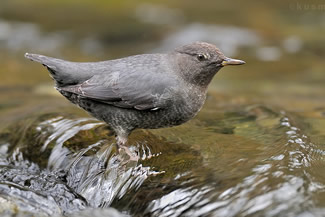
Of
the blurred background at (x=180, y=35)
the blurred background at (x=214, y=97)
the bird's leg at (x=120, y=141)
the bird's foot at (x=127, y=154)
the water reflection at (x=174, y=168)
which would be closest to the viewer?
the water reflection at (x=174, y=168)

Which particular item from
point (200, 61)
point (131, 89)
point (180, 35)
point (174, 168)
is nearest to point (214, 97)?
point (200, 61)

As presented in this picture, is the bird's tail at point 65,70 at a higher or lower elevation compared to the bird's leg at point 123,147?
higher

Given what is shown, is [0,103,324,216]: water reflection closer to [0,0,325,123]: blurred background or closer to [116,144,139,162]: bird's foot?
[116,144,139,162]: bird's foot

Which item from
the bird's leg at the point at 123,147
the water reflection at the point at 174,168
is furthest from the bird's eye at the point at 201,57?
the bird's leg at the point at 123,147

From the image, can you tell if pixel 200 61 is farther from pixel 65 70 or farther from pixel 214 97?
pixel 214 97

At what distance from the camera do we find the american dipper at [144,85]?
4129 millimetres

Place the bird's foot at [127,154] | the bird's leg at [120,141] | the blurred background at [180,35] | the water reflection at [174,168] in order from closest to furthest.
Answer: the water reflection at [174,168]
the bird's foot at [127,154]
the bird's leg at [120,141]
the blurred background at [180,35]

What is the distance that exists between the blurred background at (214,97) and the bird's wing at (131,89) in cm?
45

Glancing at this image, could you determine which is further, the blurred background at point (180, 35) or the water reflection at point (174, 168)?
the blurred background at point (180, 35)

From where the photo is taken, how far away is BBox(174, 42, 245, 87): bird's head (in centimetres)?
412

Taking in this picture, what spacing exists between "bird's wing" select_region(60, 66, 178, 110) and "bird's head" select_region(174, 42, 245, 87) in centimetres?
18

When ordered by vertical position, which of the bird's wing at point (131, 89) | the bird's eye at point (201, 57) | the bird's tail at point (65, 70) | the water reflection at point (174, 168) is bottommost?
the water reflection at point (174, 168)

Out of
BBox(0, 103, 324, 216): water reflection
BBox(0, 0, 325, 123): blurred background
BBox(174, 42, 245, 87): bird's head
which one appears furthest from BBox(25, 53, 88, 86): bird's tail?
BBox(0, 0, 325, 123): blurred background

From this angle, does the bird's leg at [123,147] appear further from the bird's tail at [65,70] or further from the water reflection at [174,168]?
the bird's tail at [65,70]
